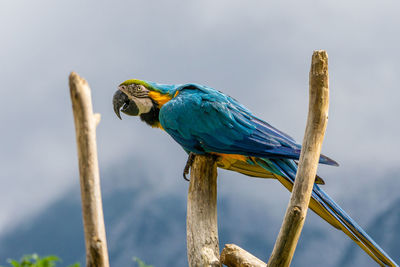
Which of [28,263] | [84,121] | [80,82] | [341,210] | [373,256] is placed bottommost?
[28,263]

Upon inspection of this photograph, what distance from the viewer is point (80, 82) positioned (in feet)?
6.14

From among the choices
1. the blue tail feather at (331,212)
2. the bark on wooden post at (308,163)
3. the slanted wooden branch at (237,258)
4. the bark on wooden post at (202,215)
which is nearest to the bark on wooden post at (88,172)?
the bark on wooden post at (308,163)

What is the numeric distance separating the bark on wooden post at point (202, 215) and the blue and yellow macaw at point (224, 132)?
129mm

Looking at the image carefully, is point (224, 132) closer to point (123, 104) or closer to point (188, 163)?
point (188, 163)

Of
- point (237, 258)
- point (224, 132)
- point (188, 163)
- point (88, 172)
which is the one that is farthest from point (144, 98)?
point (88, 172)

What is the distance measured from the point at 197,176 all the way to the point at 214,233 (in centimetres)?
40

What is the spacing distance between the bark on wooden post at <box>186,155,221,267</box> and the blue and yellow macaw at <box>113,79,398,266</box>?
13 centimetres

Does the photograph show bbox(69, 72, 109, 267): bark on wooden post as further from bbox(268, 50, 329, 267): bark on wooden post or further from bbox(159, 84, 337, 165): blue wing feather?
bbox(159, 84, 337, 165): blue wing feather

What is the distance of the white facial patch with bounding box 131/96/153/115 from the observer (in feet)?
10.9

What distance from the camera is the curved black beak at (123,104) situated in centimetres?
339

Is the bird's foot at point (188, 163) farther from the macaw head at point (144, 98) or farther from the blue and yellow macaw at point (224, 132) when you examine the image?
the macaw head at point (144, 98)

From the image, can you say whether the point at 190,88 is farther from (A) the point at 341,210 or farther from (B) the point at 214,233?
(A) the point at 341,210

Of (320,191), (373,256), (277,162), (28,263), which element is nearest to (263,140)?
(277,162)

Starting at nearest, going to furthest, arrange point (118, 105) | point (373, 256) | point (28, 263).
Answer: point (28, 263) → point (373, 256) → point (118, 105)
